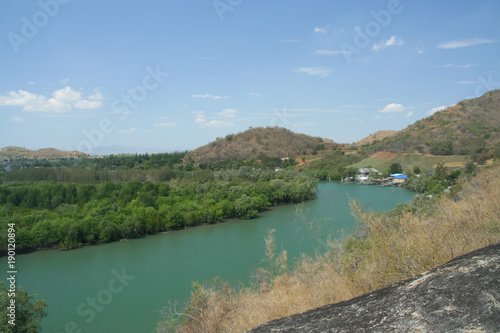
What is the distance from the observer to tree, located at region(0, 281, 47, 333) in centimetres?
702

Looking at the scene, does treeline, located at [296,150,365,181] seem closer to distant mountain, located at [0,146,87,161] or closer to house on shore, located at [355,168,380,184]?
house on shore, located at [355,168,380,184]

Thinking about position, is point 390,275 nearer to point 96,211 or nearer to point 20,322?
point 20,322

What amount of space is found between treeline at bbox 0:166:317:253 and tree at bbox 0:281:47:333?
34.2 ft

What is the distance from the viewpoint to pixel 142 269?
14.2 m

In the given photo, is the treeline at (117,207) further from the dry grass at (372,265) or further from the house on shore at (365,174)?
the house on shore at (365,174)

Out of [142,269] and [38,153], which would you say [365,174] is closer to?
[142,269]

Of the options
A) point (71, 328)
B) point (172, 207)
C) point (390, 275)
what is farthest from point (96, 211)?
point (390, 275)

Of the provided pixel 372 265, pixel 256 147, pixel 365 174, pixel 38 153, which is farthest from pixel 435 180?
pixel 38 153

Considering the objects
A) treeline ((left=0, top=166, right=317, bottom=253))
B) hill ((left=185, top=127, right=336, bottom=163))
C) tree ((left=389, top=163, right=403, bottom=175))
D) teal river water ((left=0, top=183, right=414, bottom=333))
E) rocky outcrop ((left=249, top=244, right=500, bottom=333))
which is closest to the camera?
rocky outcrop ((left=249, top=244, right=500, bottom=333))

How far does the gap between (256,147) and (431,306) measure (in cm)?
6471

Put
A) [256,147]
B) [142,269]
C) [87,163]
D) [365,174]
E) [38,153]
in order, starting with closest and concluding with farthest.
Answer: [142,269] → [365,174] → [87,163] → [256,147] → [38,153]

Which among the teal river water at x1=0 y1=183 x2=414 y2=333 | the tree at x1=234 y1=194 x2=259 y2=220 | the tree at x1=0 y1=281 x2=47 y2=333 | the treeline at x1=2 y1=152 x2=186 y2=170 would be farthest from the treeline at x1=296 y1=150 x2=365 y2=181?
the tree at x1=0 y1=281 x2=47 y2=333

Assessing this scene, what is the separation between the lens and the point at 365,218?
5.46 m

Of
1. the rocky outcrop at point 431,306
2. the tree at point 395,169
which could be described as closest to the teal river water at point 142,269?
the rocky outcrop at point 431,306
